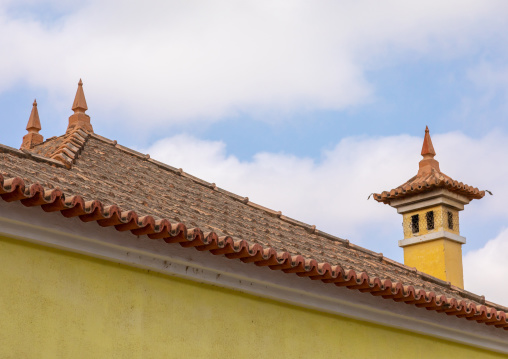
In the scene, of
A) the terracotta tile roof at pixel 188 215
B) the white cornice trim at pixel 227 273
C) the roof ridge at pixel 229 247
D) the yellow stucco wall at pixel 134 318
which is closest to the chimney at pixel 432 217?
the terracotta tile roof at pixel 188 215

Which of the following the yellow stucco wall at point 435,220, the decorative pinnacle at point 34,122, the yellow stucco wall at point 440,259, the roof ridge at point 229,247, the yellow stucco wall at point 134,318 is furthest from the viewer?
the yellow stucco wall at point 435,220

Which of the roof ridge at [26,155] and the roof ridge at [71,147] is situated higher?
the roof ridge at [71,147]

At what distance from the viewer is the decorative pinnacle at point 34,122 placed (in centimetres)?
1338

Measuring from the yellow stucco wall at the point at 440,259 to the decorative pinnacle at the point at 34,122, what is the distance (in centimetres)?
721

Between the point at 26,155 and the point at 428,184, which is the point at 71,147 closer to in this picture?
the point at 26,155

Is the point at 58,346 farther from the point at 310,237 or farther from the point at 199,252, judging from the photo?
the point at 310,237

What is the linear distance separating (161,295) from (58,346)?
1242mm

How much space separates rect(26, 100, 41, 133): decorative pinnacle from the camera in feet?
43.9

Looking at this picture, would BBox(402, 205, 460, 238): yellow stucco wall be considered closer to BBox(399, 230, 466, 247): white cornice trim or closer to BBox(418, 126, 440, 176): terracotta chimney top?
BBox(399, 230, 466, 247): white cornice trim

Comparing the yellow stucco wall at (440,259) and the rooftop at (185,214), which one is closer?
the rooftop at (185,214)

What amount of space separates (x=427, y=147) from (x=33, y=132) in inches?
306

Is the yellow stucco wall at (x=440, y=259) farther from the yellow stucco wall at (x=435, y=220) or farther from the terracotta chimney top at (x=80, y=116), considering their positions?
the terracotta chimney top at (x=80, y=116)

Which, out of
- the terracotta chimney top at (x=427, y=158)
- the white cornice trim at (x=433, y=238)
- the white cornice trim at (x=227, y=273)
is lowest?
the white cornice trim at (x=227, y=273)

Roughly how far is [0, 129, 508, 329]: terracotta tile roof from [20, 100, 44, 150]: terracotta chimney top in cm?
51
